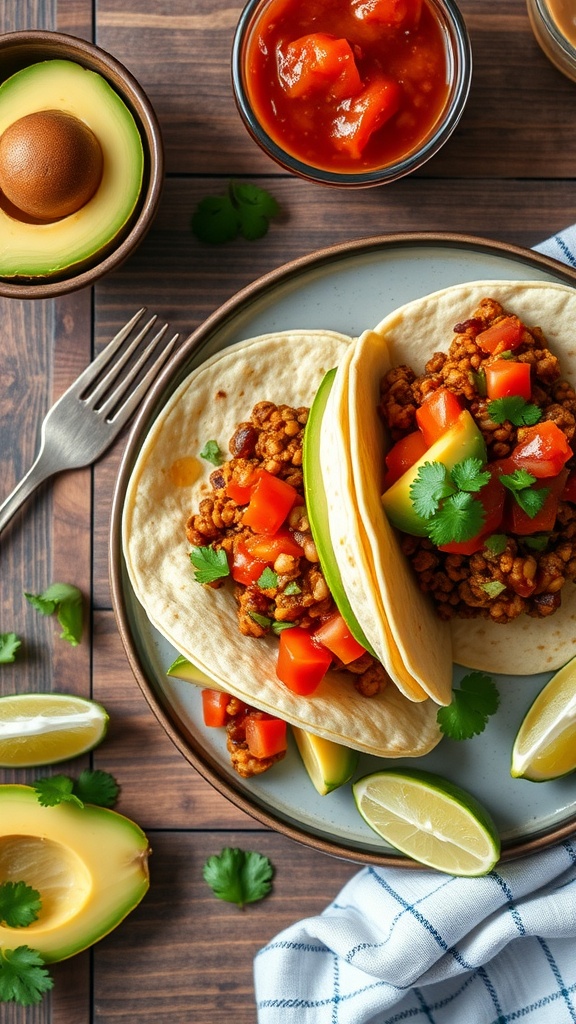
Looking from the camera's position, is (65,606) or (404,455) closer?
(404,455)

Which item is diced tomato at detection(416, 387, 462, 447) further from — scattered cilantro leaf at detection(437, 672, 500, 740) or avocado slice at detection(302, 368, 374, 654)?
scattered cilantro leaf at detection(437, 672, 500, 740)

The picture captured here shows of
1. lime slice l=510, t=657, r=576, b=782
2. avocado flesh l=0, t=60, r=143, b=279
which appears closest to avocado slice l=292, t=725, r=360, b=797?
lime slice l=510, t=657, r=576, b=782

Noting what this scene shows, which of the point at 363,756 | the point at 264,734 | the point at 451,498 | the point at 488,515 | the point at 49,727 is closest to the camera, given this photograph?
the point at 451,498

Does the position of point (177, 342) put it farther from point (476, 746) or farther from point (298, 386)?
point (476, 746)

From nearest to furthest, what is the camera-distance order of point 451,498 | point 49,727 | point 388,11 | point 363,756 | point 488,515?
point 451,498 → point 488,515 → point 388,11 → point 363,756 → point 49,727

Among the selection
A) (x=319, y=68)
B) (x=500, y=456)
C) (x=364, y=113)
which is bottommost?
(x=500, y=456)

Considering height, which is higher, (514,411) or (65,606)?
(514,411)

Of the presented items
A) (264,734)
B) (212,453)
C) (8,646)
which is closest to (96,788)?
(8,646)

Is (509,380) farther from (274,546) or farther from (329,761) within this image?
(329,761)
